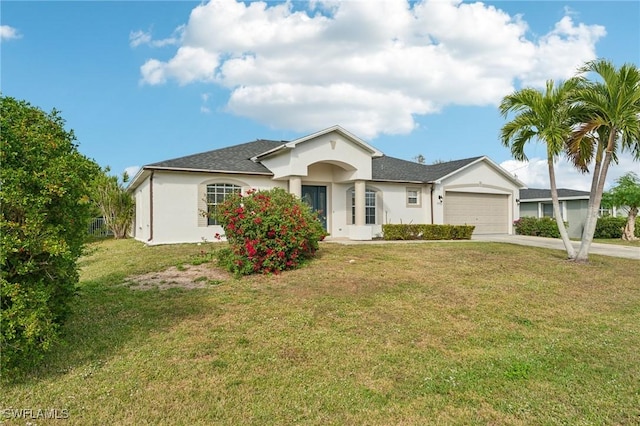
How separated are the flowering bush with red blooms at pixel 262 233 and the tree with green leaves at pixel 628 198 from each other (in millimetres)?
20646

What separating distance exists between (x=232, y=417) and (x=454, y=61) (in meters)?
14.9

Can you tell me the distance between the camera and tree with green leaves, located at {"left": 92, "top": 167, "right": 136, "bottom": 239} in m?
21.3

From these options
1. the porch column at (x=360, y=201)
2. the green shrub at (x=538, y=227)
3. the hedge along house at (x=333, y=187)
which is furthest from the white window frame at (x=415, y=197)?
the green shrub at (x=538, y=227)

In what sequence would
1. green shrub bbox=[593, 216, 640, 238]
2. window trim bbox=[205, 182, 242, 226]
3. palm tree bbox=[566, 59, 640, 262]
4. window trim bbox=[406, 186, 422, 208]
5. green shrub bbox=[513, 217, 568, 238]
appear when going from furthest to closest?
green shrub bbox=[593, 216, 640, 238]
green shrub bbox=[513, 217, 568, 238]
window trim bbox=[406, 186, 422, 208]
window trim bbox=[205, 182, 242, 226]
palm tree bbox=[566, 59, 640, 262]

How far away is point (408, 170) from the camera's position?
22094 millimetres

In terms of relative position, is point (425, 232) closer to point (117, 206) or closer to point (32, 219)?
point (117, 206)

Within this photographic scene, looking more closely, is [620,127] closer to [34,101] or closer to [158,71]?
[34,101]

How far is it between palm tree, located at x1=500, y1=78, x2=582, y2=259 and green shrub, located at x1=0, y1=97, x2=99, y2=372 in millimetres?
11618

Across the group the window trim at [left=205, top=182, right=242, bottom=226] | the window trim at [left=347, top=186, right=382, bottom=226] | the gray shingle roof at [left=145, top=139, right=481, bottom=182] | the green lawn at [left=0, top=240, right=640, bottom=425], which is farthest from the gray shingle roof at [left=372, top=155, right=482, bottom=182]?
the green lawn at [left=0, top=240, right=640, bottom=425]

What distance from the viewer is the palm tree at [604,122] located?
10.4 metres

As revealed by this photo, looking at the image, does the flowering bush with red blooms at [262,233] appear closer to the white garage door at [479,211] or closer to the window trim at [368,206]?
the window trim at [368,206]

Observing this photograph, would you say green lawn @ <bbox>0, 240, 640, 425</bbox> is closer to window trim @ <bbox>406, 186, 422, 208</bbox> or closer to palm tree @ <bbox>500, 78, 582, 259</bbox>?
Answer: palm tree @ <bbox>500, 78, 582, 259</bbox>

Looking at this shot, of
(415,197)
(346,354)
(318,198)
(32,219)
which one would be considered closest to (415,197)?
(415,197)

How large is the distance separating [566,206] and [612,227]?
3721mm
